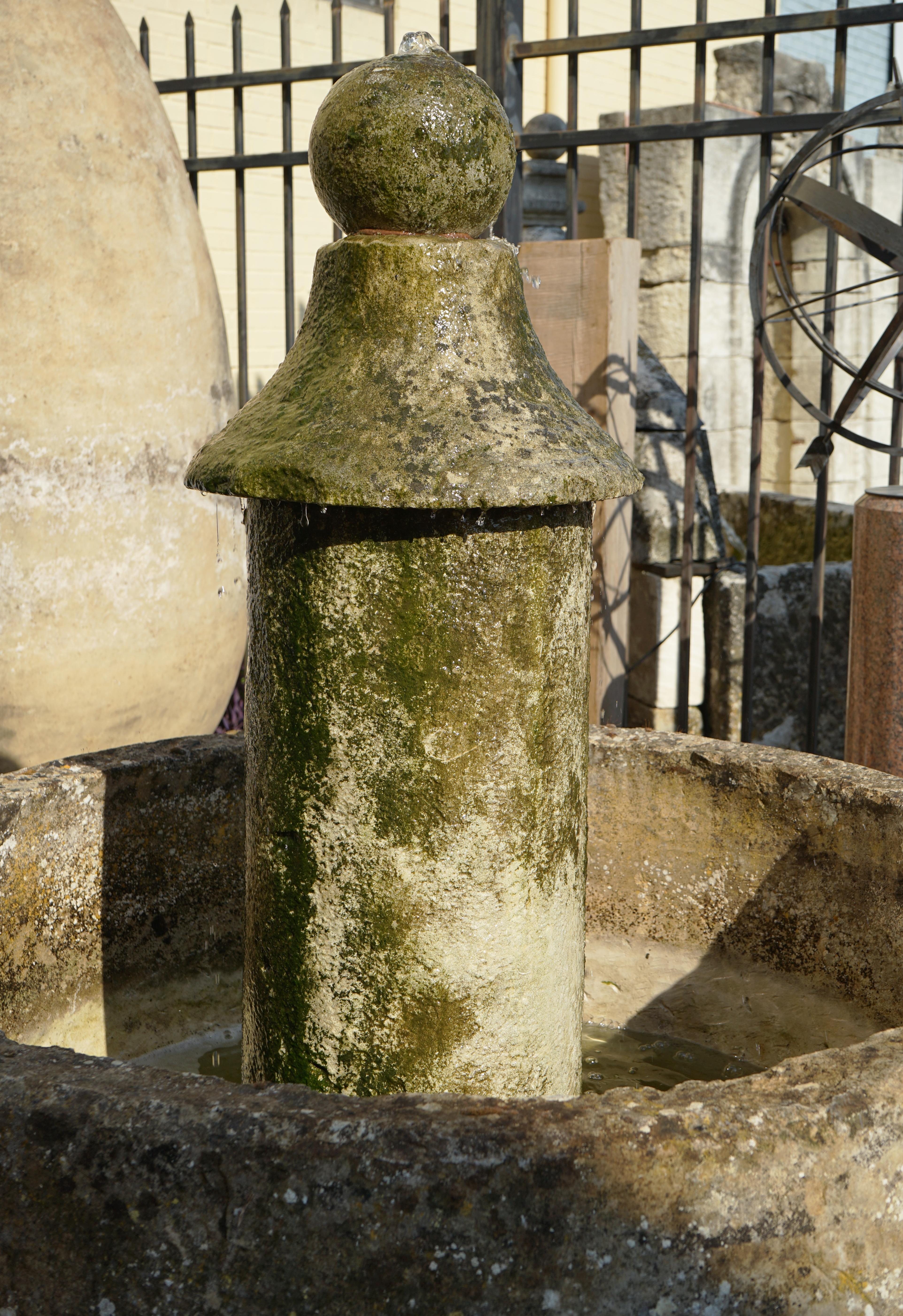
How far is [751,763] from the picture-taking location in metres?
2.35

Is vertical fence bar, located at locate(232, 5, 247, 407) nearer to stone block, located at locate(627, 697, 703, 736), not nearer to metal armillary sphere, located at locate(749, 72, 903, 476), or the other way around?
metal armillary sphere, located at locate(749, 72, 903, 476)

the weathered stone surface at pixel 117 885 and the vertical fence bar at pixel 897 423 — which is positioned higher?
the vertical fence bar at pixel 897 423

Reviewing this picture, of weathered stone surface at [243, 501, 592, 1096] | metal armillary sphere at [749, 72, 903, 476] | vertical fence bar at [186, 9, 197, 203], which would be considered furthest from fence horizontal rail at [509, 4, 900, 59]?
weathered stone surface at [243, 501, 592, 1096]

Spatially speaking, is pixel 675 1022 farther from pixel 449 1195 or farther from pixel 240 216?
pixel 240 216

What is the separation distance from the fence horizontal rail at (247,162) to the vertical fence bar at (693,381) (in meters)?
1.22

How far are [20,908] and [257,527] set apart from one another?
2.78 feet

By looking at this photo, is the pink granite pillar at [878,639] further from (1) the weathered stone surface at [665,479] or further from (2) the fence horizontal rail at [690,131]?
(1) the weathered stone surface at [665,479]

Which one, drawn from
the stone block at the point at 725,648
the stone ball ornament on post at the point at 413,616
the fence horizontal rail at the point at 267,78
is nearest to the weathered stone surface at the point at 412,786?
the stone ball ornament on post at the point at 413,616

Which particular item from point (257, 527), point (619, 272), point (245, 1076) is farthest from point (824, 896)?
point (619, 272)

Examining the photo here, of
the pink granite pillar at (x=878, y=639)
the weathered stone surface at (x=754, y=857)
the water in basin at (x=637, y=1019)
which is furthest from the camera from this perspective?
the pink granite pillar at (x=878, y=639)

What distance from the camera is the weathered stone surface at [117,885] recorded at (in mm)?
2166

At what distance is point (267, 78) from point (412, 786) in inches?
126

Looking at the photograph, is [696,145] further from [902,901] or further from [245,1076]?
[245,1076]

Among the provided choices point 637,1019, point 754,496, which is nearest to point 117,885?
point 637,1019
